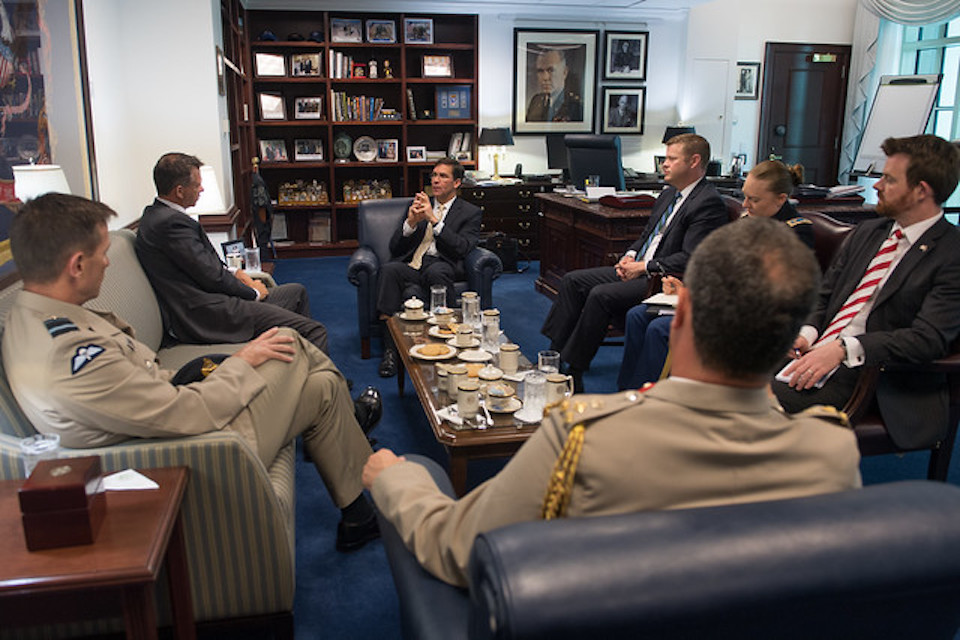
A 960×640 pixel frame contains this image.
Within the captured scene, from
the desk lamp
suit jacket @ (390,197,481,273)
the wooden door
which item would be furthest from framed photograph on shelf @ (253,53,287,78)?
the wooden door

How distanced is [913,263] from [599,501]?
6.58 ft

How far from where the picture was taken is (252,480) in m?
1.73

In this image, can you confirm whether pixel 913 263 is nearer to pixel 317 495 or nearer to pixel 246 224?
pixel 317 495

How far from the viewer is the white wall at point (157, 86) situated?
423 centimetres

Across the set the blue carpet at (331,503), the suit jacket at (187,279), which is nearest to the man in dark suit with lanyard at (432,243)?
the blue carpet at (331,503)

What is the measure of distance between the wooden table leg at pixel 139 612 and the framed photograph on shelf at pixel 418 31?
22.8 feet

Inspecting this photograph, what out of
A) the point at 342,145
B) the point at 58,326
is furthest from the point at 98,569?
the point at 342,145

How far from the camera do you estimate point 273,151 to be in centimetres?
754

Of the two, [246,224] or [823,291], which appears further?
[246,224]

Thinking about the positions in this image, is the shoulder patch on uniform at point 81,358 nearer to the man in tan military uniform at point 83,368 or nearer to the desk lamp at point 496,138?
the man in tan military uniform at point 83,368

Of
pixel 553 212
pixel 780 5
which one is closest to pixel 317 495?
pixel 553 212

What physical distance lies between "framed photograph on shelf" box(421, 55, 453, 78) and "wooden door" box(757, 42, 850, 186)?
3465 millimetres

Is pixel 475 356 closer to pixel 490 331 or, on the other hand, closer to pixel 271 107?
pixel 490 331

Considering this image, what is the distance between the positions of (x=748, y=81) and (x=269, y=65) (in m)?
5.09
